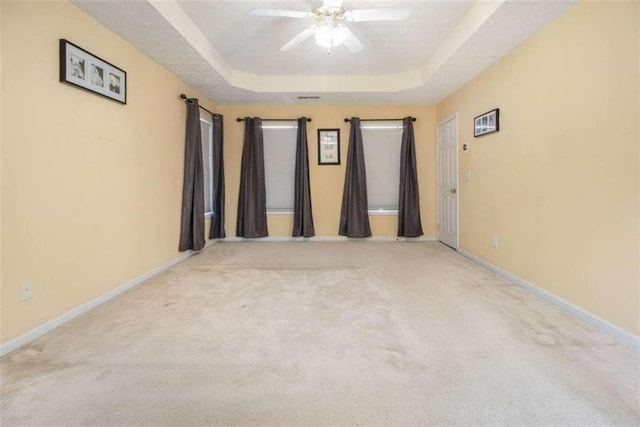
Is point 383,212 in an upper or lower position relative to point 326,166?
lower

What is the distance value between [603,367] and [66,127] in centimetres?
368

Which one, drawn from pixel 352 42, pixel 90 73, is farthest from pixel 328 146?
pixel 90 73

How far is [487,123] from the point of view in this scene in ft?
11.6

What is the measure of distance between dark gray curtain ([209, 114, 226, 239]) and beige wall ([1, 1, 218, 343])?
153 centimetres

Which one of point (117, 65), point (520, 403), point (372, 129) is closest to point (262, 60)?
point (117, 65)

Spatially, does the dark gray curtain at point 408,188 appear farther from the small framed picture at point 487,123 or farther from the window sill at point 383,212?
the small framed picture at point 487,123

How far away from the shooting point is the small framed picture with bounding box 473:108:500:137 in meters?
3.36

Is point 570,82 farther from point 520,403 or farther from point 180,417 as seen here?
point 180,417

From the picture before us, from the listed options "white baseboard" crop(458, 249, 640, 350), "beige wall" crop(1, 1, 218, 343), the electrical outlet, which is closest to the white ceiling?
"beige wall" crop(1, 1, 218, 343)

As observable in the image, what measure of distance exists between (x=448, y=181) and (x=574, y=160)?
98.7 inches

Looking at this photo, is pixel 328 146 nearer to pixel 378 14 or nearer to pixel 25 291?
pixel 378 14

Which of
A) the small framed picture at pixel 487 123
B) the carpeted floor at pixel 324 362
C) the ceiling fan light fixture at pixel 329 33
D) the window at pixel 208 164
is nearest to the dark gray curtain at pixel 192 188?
the window at pixel 208 164

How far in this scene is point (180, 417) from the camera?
51.7 inches

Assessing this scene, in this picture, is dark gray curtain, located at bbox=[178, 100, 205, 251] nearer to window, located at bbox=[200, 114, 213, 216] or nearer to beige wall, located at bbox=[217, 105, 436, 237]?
window, located at bbox=[200, 114, 213, 216]
